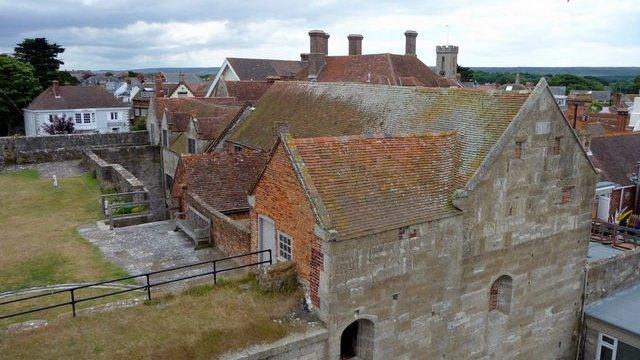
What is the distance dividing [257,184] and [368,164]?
3.28 m

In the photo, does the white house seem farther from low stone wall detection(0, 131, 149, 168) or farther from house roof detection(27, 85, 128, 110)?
low stone wall detection(0, 131, 149, 168)

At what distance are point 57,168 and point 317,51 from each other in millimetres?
23127

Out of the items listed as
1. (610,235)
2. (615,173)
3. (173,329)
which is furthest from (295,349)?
(615,173)

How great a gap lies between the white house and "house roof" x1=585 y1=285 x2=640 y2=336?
5224 cm

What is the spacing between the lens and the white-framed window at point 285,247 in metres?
13.0

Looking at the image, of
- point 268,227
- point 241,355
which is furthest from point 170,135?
point 241,355

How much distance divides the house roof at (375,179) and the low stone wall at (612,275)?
24.9 ft

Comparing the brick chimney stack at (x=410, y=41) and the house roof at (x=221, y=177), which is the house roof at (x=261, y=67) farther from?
the house roof at (x=221, y=177)

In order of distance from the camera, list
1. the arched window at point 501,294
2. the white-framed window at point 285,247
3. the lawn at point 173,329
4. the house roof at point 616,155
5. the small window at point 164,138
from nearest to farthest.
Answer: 1. the lawn at point 173,329
2. the white-framed window at point 285,247
3. the arched window at point 501,294
4. the house roof at point 616,155
5. the small window at point 164,138

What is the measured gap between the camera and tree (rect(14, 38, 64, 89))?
218 ft

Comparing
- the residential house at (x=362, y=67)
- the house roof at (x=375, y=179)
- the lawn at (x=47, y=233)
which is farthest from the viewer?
the residential house at (x=362, y=67)

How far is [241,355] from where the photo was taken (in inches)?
403

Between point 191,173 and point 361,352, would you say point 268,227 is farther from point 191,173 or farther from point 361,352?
point 191,173

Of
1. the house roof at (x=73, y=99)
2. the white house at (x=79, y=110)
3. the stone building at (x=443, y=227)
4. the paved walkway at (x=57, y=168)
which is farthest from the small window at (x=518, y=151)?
the house roof at (x=73, y=99)
